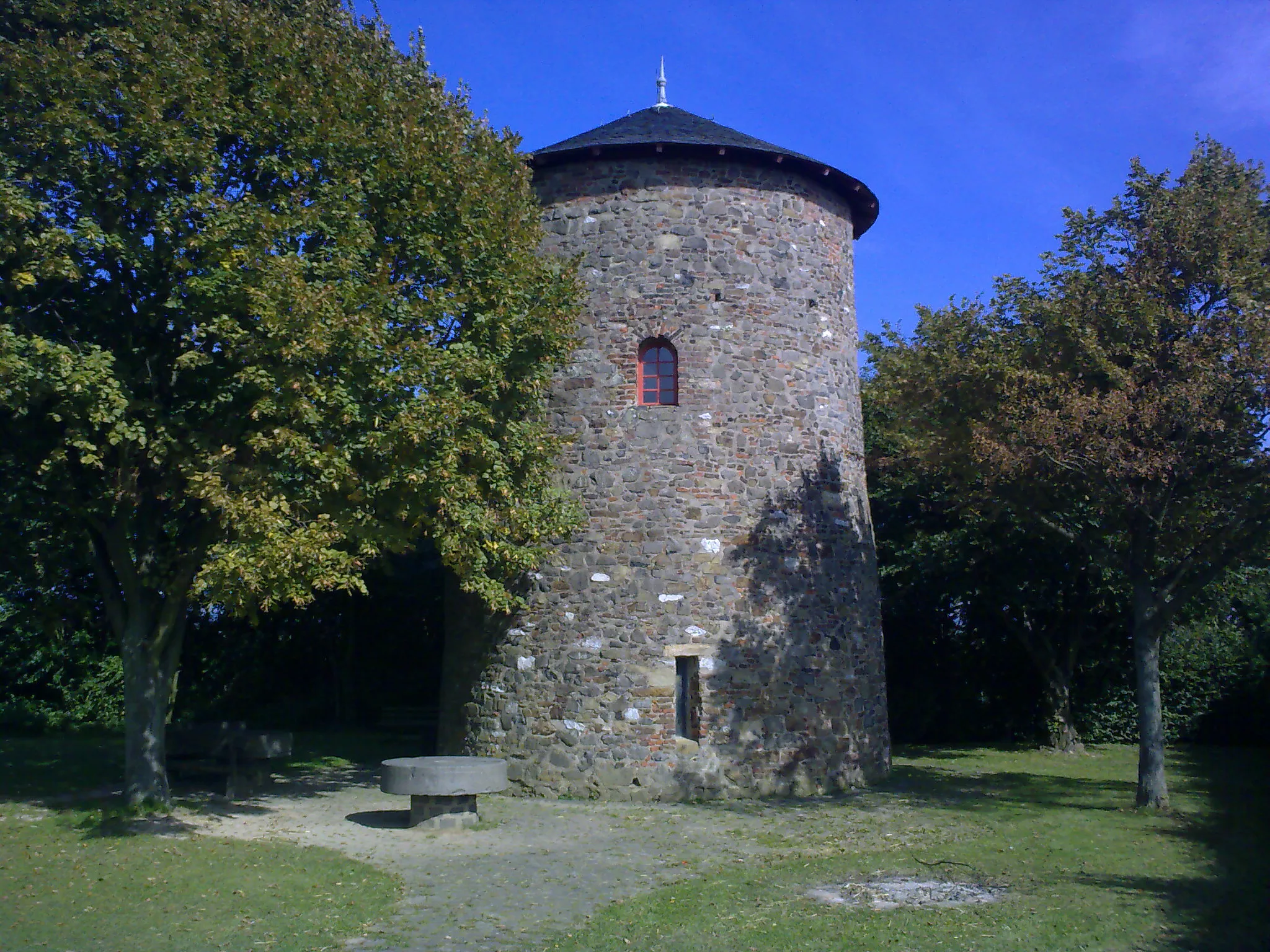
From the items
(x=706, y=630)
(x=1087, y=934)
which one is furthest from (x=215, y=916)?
(x=706, y=630)

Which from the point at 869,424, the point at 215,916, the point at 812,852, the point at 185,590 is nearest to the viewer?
the point at 215,916

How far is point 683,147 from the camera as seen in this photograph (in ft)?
48.7

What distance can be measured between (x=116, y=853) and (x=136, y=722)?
85.9 inches

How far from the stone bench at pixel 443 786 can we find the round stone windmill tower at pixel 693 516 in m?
2.23

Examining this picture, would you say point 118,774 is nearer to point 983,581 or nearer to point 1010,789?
point 1010,789

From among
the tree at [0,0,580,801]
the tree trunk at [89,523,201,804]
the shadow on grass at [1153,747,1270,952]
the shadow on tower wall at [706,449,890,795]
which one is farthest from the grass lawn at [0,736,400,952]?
the shadow on grass at [1153,747,1270,952]

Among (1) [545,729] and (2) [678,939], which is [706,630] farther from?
(2) [678,939]

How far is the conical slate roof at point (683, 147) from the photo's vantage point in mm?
14836

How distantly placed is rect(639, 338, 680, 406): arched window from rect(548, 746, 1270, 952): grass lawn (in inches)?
233

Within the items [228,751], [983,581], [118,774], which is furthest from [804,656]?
[118,774]

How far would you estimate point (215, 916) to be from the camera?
7746 mm

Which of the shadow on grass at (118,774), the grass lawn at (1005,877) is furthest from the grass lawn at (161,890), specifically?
the grass lawn at (1005,877)

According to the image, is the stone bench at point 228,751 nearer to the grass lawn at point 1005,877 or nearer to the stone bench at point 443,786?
the stone bench at point 443,786

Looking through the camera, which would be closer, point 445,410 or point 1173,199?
point 445,410
